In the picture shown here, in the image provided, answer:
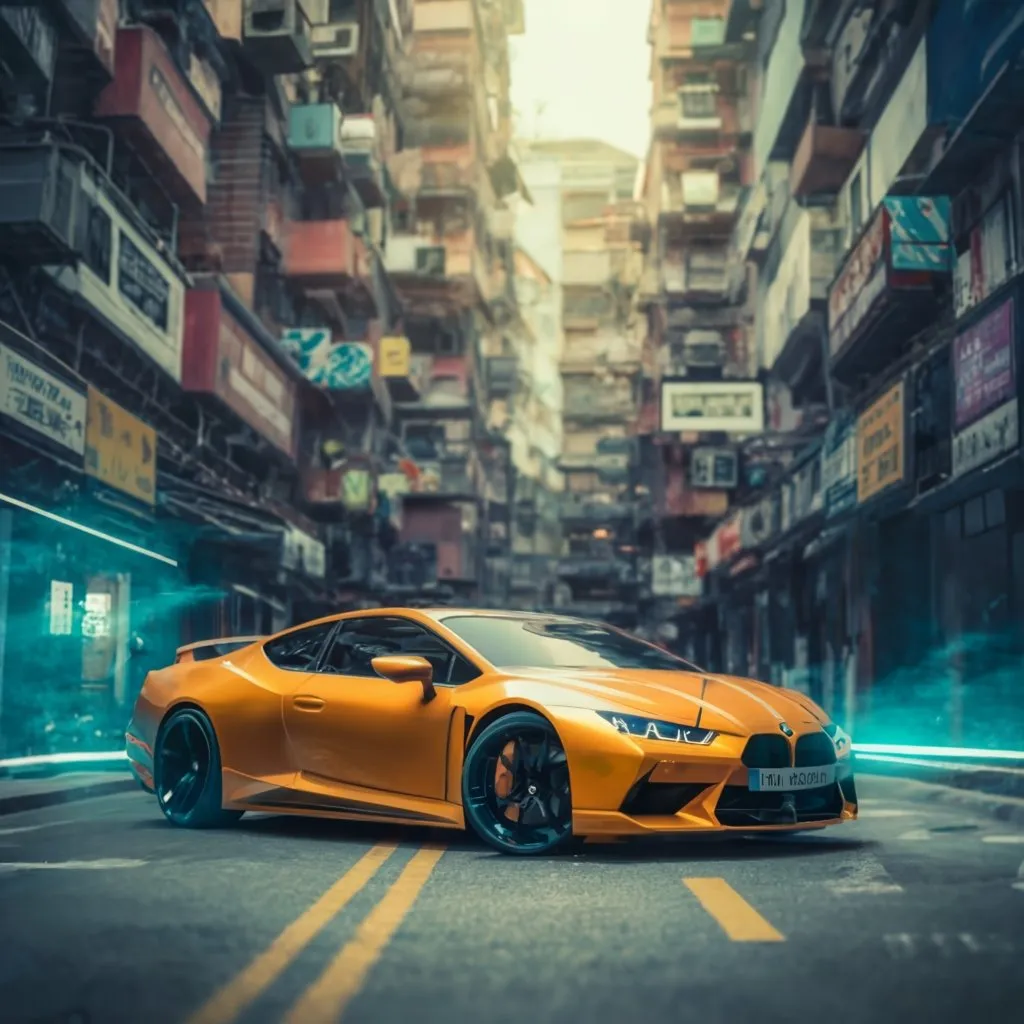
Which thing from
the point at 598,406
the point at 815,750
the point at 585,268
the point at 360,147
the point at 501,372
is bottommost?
the point at 815,750

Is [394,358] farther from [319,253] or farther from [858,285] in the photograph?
[858,285]

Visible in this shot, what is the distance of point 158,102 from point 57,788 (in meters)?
14.6

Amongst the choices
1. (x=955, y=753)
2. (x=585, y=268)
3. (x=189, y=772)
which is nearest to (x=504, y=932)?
(x=189, y=772)

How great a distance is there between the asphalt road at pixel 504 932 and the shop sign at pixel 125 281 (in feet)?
42.4

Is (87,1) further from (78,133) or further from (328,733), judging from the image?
(328,733)

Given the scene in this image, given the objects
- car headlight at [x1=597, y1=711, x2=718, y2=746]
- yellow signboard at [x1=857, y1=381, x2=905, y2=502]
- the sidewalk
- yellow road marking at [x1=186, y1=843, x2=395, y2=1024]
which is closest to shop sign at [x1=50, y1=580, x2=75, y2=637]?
the sidewalk

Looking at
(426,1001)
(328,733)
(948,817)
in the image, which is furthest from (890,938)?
(948,817)

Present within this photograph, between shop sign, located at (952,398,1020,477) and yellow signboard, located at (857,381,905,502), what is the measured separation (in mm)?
2514

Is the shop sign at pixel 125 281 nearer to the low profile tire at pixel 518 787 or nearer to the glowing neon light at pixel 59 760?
the glowing neon light at pixel 59 760

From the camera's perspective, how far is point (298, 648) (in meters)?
9.01

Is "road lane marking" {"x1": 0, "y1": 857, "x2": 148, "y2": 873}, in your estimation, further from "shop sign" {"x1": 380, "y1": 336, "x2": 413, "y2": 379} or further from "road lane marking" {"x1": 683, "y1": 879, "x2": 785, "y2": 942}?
"shop sign" {"x1": 380, "y1": 336, "x2": 413, "y2": 379}

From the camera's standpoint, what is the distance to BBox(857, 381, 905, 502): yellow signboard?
22141 millimetres

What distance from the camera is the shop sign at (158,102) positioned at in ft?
75.7

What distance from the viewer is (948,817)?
35.8 ft
